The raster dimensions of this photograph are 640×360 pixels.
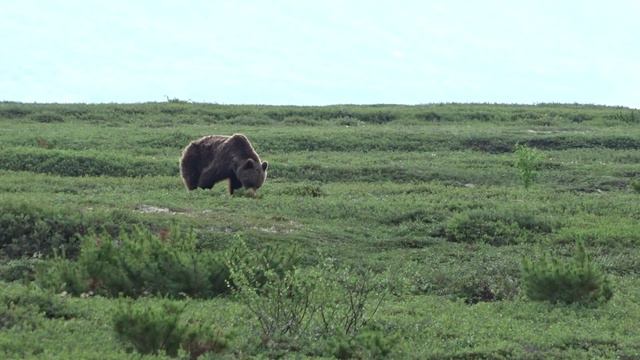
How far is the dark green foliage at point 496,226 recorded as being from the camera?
1764cm

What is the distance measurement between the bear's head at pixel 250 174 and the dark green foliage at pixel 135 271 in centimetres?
840

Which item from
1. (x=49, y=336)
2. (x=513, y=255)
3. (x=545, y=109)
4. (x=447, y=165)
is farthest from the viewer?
(x=545, y=109)

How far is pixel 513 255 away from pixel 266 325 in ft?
21.3

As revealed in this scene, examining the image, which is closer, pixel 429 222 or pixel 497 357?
pixel 497 357

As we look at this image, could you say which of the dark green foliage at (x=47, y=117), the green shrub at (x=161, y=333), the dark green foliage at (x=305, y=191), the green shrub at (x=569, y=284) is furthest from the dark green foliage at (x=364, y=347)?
the dark green foliage at (x=47, y=117)

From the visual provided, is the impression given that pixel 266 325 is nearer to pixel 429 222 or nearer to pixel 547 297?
pixel 547 297

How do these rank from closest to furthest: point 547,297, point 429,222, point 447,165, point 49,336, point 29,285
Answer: point 49,336
point 29,285
point 547,297
point 429,222
point 447,165

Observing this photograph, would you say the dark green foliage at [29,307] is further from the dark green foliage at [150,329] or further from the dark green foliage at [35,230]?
the dark green foliage at [35,230]

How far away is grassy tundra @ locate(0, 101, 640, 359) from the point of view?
10.6 metres

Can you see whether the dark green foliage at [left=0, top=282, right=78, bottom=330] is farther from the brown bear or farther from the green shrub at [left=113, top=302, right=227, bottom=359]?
the brown bear

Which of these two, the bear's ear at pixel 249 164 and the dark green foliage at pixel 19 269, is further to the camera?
the bear's ear at pixel 249 164

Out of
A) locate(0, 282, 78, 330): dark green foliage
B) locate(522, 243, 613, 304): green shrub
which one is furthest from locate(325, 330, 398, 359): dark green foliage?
locate(522, 243, 613, 304): green shrub

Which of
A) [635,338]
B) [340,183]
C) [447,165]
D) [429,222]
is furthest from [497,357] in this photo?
[447,165]

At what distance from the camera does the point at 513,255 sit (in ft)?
53.8
